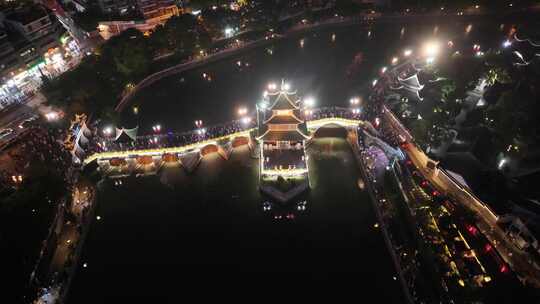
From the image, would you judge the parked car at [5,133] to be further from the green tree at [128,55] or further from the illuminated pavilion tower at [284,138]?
the illuminated pavilion tower at [284,138]

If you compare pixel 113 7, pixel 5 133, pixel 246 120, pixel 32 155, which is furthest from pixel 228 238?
pixel 113 7

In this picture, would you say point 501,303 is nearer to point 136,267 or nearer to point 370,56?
point 136,267

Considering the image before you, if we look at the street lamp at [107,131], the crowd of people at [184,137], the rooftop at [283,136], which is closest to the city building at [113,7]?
the street lamp at [107,131]

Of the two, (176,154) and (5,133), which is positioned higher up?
(5,133)

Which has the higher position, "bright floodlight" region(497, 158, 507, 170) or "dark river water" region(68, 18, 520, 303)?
"bright floodlight" region(497, 158, 507, 170)

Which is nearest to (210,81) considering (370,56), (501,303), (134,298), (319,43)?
(319,43)

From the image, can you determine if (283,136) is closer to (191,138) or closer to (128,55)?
(191,138)

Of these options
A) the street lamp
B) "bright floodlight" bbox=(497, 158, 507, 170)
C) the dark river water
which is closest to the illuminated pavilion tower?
the dark river water

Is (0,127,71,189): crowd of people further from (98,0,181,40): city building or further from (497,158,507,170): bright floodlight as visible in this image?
(497,158,507,170): bright floodlight
